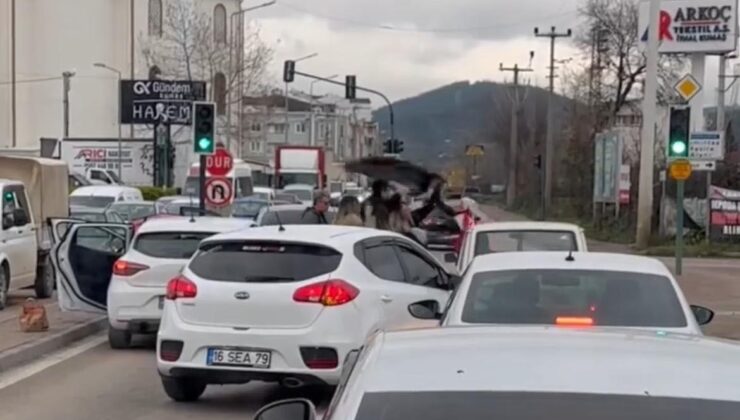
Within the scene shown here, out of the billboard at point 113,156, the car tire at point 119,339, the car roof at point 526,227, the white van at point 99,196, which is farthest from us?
the billboard at point 113,156

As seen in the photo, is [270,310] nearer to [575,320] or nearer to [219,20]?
[575,320]

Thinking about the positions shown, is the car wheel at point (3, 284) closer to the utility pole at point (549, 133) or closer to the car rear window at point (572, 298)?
the car rear window at point (572, 298)

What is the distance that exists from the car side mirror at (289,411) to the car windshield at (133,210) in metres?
27.1

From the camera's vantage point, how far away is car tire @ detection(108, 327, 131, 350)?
15445mm

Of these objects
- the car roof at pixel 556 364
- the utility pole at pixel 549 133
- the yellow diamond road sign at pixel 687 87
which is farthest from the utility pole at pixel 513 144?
the car roof at pixel 556 364

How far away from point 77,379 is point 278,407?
8879mm

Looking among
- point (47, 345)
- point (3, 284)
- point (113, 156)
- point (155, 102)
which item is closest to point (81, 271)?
point (47, 345)

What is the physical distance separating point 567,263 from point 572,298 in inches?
14.6

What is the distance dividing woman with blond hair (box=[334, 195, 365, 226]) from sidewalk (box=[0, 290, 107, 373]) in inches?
159

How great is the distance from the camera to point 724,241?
131 feet

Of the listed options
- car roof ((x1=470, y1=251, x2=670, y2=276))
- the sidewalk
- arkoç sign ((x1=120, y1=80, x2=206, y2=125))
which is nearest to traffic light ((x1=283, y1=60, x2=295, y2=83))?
arkoç sign ((x1=120, y1=80, x2=206, y2=125))

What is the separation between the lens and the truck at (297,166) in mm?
57312

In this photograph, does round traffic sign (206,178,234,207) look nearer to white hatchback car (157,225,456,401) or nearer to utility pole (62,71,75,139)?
white hatchback car (157,225,456,401)

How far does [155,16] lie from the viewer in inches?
3541
